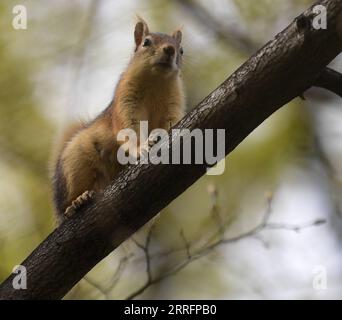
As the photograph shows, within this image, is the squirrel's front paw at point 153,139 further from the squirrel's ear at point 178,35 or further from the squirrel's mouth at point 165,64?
the squirrel's ear at point 178,35

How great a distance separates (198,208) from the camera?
8781 mm

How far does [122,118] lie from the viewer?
569 centimetres

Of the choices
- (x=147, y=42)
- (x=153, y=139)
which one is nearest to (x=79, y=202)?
(x=153, y=139)

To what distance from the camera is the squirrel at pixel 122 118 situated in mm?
5562

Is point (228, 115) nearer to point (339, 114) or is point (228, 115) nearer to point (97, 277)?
point (97, 277)

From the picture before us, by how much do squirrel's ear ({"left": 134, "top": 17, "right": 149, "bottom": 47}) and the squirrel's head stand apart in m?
0.08

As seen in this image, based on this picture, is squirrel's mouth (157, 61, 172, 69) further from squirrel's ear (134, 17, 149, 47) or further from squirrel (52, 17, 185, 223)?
squirrel's ear (134, 17, 149, 47)

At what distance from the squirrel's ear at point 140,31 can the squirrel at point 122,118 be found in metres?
0.06

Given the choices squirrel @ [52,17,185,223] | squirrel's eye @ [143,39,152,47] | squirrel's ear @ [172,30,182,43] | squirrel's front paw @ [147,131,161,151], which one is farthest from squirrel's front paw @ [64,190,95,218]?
squirrel's ear @ [172,30,182,43]

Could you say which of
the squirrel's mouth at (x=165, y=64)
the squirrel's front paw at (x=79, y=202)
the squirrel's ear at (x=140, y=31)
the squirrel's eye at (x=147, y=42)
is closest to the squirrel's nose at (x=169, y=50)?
the squirrel's mouth at (x=165, y=64)

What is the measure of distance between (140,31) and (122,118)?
105 centimetres

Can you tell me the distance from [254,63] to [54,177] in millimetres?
2451

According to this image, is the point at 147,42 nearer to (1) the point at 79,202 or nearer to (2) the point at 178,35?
(2) the point at 178,35
